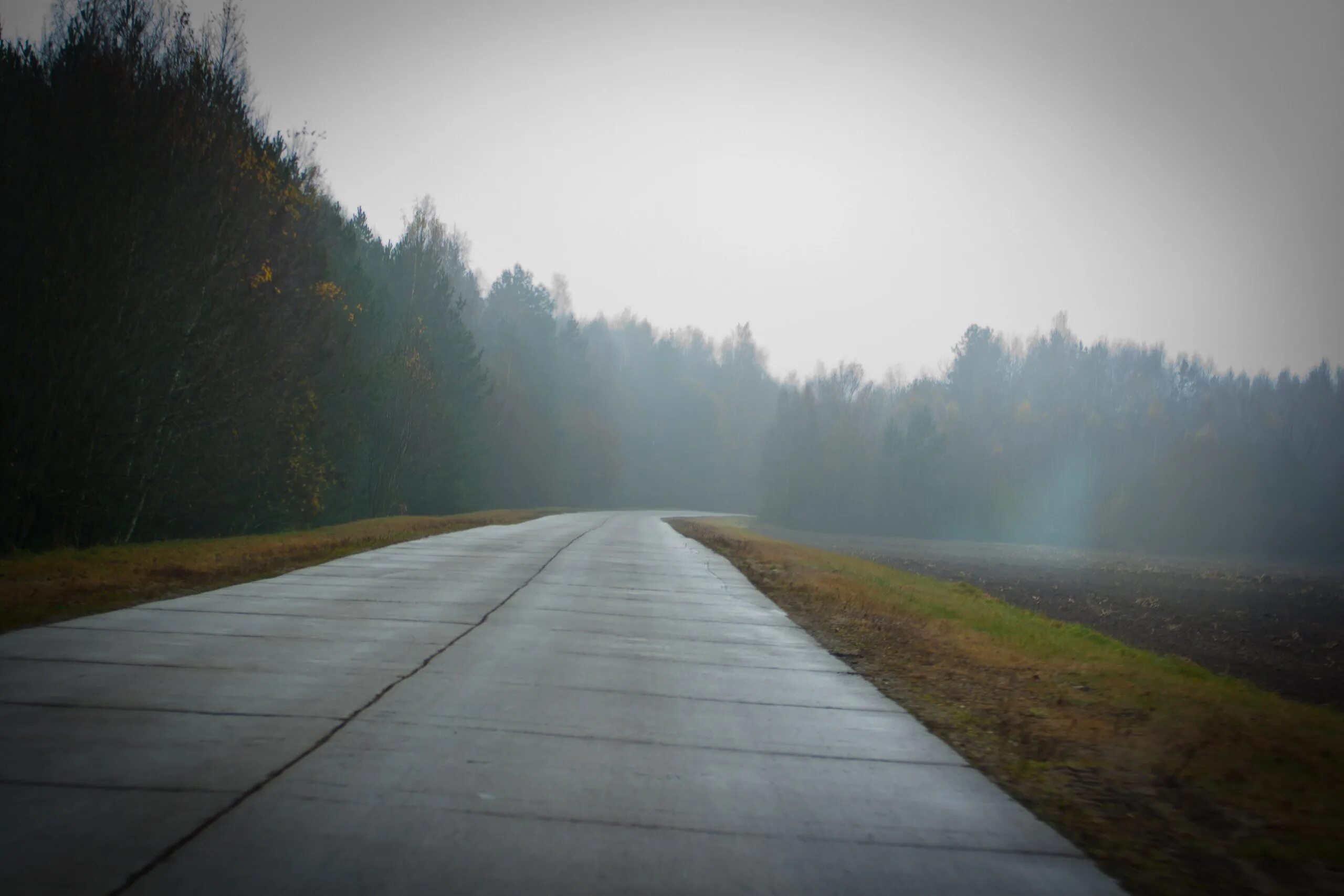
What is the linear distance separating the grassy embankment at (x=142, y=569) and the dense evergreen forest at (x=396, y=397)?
285 centimetres

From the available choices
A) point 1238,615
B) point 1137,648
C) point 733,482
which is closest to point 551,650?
point 1137,648

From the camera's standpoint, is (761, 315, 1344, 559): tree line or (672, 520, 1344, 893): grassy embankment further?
(761, 315, 1344, 559): tree line

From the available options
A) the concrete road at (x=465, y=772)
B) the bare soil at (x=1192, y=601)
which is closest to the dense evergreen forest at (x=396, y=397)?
the concrete road at (x=465, y=772)

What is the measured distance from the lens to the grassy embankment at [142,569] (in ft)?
30.4

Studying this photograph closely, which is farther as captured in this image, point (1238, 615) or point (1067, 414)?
point (1067, 414)

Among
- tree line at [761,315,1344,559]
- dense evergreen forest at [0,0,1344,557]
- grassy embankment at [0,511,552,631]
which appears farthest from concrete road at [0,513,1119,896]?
tree line at [761,315,1344,559]

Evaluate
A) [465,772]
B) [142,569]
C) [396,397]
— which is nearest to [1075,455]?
[396,397]

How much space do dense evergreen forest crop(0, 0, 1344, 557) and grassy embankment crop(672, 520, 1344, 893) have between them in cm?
1476

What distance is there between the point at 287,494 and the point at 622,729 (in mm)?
26021

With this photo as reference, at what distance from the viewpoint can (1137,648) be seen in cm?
1574

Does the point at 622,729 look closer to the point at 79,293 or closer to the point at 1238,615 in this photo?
the point at 79,293

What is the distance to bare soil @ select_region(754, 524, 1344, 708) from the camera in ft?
54.7

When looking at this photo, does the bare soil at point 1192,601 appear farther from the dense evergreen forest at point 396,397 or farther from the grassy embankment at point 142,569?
the dense evergreen forest at point 396,397

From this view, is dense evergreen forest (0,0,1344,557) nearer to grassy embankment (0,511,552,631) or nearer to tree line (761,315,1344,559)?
tree line (761,315,1344,559)
